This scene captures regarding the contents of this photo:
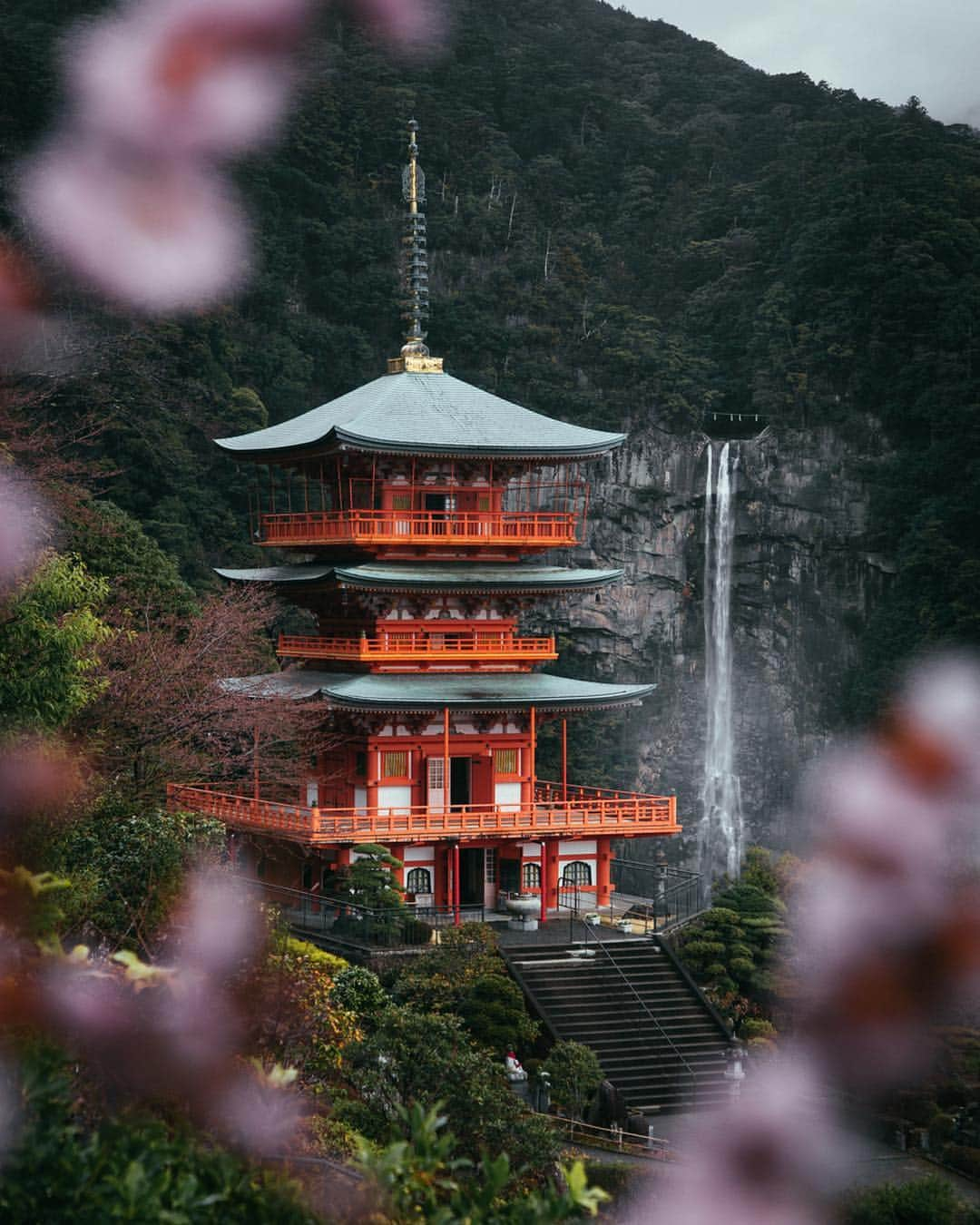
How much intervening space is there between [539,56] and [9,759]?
59.9 m

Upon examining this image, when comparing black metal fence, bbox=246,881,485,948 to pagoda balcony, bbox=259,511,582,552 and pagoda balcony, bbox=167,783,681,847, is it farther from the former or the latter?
pagoda balcony, bbox=259,511,582,552

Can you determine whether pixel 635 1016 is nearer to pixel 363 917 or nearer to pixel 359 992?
pixel 363 917

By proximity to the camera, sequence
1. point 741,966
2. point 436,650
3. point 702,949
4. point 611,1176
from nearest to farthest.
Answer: point 611,1176 → point 741,966 → point 702,949 → point 436,650

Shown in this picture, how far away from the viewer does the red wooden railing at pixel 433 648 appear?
2588 centimetres

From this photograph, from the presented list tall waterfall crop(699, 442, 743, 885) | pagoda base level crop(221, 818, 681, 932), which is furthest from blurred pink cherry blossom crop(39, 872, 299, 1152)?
tall waterfall crop(699, 442, 743, 885)

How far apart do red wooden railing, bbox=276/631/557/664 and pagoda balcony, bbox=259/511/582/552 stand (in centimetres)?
146

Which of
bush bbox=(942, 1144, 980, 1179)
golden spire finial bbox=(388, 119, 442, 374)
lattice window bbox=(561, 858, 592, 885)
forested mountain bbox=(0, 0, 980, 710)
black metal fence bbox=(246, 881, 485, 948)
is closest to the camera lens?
bush bbox=(942, 1144, 980, 1179)

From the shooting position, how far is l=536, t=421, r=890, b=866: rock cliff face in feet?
178

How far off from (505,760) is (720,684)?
2924cm

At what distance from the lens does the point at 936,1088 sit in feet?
63.1

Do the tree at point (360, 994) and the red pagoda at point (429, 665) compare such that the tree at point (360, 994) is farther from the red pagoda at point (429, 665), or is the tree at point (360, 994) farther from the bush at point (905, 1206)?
the bush at point (905, 1206)

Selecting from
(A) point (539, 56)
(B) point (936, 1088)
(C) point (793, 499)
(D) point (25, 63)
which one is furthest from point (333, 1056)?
(A) point (539, 56)

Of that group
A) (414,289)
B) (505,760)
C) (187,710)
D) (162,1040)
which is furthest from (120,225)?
(414,289)

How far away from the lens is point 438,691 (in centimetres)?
2525
